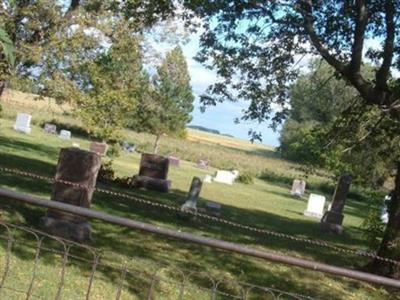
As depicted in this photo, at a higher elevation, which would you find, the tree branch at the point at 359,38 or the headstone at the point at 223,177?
the tree branch at the point at 359,38

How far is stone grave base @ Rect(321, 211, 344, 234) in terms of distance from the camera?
65.6ft

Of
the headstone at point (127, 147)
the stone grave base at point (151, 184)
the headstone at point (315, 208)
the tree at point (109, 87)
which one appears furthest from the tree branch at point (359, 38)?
the headstone at point (127, 147)

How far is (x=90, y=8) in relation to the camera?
1895 centimetres

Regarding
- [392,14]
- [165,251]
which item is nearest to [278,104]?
[392,14]

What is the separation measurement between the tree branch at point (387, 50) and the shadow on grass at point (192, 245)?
3638 millimetres

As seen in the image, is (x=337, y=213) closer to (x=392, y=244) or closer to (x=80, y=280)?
(x=392, y=244)

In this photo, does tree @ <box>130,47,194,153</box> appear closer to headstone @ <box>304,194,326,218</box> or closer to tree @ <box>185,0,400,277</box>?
headstone @ <box>304,194,326,218</box>

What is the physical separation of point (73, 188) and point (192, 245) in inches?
93.8

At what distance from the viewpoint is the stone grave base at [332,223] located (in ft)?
65.6

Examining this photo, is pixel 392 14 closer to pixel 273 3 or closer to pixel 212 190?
pixel 273 3

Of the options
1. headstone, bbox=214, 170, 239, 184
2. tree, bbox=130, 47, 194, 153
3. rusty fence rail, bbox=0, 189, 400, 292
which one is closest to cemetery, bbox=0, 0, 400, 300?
rusty fence rail, bbox=0, 189, 400, 292

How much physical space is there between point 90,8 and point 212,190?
12860 mm

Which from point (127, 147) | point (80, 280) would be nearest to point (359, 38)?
point (80, 280)

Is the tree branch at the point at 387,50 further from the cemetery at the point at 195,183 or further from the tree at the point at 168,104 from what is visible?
the tree at the point at 168,104
